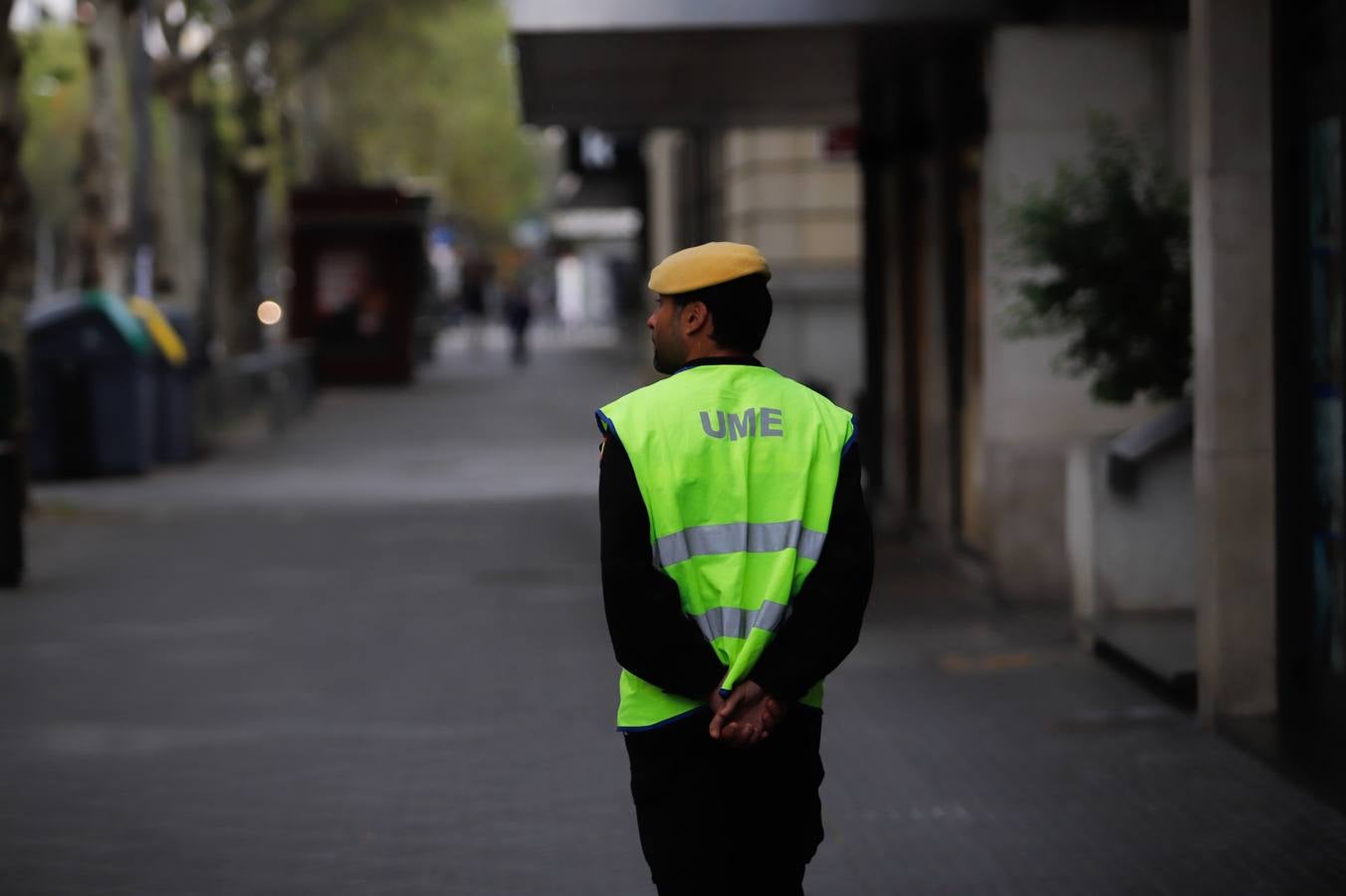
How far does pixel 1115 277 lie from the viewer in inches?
404

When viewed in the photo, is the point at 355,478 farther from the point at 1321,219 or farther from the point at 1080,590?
the point at 1321,219

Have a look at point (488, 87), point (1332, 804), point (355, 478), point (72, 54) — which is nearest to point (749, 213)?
point (355, 478)

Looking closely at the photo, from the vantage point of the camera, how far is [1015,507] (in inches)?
459

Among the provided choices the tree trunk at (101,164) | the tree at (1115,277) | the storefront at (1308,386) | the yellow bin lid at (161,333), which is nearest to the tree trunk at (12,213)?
the yellow bin lid at (161,333)

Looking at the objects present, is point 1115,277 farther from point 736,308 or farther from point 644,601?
point 644,601

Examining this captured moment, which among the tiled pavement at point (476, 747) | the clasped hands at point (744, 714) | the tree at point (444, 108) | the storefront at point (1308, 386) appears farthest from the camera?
the tree at point (444, 108)

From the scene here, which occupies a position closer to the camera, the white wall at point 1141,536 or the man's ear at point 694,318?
the man's ear at point 694,318

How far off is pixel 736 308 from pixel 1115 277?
632 cm

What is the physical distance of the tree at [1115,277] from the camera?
33.4ft

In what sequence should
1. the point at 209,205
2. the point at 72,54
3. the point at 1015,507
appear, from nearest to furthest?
the point at 1015,507
the point at 209,205
the point at 72,54

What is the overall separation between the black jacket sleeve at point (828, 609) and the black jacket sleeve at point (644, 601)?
11 cm

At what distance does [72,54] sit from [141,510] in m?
47.5

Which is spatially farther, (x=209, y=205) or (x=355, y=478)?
(x=209, y=205)

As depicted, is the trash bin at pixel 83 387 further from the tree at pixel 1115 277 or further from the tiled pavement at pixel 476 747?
the tree at pixel 1115 277
